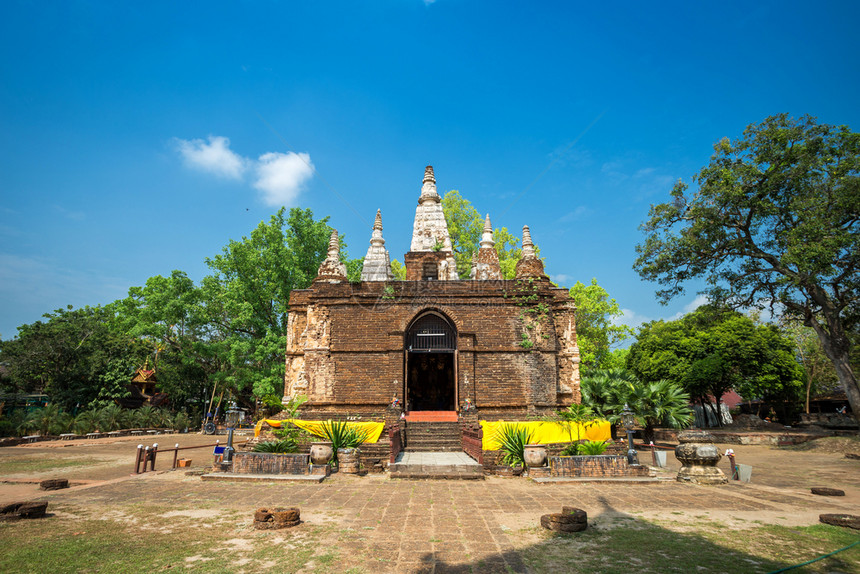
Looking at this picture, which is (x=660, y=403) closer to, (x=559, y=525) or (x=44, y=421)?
(x=559, y=525)

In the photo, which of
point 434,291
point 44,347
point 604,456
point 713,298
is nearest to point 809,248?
point 713,298

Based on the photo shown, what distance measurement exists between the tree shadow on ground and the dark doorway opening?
14.1m

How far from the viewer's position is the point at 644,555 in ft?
16.0

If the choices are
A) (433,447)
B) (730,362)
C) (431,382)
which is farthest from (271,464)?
(730,362)

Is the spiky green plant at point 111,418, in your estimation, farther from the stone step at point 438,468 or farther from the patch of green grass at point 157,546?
the patch of green grass at point 157,546

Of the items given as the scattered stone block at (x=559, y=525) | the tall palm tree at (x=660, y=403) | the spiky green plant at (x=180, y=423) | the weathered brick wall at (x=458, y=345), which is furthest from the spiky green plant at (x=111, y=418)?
the tall palm tree at (x=660, y=403)

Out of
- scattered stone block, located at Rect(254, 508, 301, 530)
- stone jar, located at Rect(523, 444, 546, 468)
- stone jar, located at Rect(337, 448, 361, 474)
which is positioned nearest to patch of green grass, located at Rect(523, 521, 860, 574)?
scattered stone block, located at Rect(254, 508, 301, 530)

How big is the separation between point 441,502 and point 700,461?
5813 mm

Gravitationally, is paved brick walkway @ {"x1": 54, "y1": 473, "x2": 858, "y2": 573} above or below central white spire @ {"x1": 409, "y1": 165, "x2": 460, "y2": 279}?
below

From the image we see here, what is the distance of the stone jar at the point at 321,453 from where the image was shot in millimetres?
10508

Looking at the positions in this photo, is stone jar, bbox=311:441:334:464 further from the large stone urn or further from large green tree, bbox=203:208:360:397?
large green tree, bbox=203:208:360:397

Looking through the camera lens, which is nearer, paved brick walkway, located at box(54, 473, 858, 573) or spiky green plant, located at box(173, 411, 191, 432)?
paved brick walkway, located at box(54, 473, 858, 573)

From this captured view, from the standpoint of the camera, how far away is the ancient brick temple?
14836mm

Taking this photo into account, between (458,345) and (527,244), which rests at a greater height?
(527,244)
